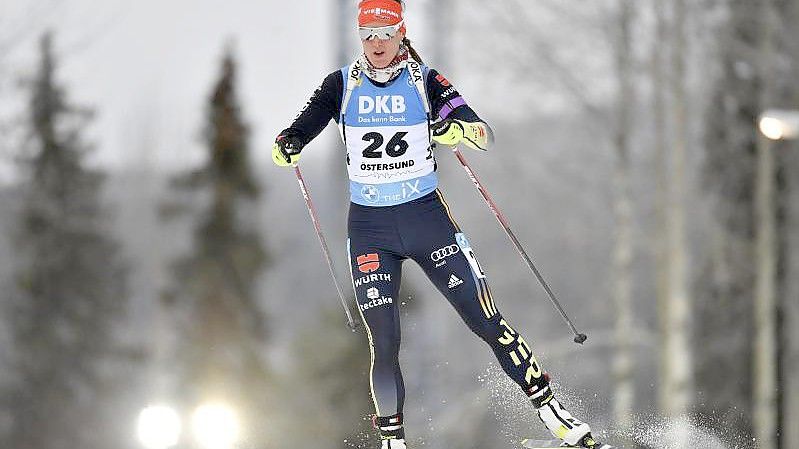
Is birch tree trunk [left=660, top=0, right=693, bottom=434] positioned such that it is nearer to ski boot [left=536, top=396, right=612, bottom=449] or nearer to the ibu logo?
ski boot [left=536, top=396, right=612, bottom=449]

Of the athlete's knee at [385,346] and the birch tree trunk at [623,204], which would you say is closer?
the athlete's knee at [385,346]

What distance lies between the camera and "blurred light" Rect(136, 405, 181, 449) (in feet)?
27.6

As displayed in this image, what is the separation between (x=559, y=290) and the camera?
4331 cm

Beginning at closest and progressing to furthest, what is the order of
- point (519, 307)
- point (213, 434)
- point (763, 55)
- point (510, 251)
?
point (213, 434), point (763, 55), point (510, 251), point (519, 307)

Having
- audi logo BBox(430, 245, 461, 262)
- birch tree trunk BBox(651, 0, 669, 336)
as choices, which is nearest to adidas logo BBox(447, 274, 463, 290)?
audi logo BBox(430, 245, 461, 262)

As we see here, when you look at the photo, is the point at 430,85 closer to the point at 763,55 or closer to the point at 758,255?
the point at 763,55

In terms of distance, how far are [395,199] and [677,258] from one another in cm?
1453

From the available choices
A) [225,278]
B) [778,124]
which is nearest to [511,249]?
[225,278]

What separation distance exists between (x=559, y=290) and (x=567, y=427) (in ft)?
120

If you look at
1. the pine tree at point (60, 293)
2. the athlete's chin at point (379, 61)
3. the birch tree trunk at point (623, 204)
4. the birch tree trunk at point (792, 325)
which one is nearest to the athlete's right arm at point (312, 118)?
the athlete's chin at point (379, 61)

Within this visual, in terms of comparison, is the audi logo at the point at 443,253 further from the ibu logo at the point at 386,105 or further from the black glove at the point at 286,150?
the black glove at the point at 286,150

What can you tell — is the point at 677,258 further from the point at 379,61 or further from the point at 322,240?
the point at 379,61

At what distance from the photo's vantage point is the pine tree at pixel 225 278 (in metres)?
32.5

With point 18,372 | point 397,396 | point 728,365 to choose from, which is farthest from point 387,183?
point 18,372
